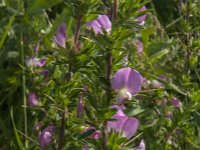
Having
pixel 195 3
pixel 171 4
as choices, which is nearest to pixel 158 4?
pixel 171 4

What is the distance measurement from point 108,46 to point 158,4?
1.63 meters

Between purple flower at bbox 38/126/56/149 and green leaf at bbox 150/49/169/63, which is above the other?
purple flower at bbox 38/126/56/149

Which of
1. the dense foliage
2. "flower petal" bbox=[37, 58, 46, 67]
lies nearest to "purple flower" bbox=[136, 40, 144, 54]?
the dense foliage

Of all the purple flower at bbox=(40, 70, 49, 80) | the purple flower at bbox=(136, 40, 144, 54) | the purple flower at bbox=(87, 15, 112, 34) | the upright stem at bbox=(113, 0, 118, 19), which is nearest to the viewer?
the upright stem at bbox=(113, 0, 118, 19)

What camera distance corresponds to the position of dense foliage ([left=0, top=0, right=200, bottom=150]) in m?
1.06

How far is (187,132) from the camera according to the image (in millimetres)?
1497

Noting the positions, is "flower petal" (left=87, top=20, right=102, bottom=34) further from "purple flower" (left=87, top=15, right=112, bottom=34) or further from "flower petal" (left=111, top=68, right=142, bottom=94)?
"flower petal" (left=111, top=68, right=142, bottom=94)

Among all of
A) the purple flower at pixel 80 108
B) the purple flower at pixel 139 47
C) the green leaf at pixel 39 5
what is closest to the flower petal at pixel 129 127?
the purple flower at pixel 80 108

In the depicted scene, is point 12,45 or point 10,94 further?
point 12,45

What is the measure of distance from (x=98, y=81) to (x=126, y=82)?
2.5 inches

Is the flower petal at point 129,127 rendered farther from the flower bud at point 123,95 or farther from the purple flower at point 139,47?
the purple flower at point 139,47

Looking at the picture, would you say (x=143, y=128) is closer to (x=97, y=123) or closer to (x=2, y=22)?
(x=97, y=123)

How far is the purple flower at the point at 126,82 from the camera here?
104 centimetres

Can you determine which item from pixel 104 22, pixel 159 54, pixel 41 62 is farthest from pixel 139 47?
pixel 104 22
